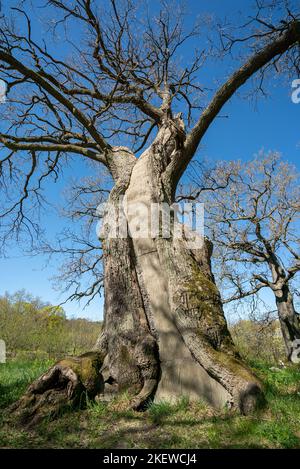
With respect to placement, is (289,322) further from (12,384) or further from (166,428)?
(166,428)

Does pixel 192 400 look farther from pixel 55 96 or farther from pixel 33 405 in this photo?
pixel 55 96

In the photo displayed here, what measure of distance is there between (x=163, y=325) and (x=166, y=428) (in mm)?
1184

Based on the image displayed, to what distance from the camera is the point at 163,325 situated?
13.1ft

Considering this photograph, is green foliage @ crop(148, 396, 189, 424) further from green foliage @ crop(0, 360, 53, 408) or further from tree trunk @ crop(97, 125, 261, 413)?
green foliage @ crop(0, 360, 53, 408)

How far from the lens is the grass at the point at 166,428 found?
2707 mm

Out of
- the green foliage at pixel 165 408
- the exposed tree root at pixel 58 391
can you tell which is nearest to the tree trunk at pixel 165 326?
the green foliage at pixel 165 408

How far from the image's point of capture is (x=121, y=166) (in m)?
5.77

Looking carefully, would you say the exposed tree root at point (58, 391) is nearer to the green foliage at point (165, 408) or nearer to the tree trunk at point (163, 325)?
the tree trunk at point (163, 325)

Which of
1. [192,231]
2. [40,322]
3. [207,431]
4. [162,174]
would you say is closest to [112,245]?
[192,231]

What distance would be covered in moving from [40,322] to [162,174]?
31.8ft

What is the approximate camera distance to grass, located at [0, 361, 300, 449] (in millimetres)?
2707

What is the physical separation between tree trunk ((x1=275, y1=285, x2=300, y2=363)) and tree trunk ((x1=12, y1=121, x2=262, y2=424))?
9.13 metres

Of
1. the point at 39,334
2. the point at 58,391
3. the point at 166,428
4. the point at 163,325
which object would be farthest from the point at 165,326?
the point at 39,334

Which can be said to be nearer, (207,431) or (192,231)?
(207,431)
